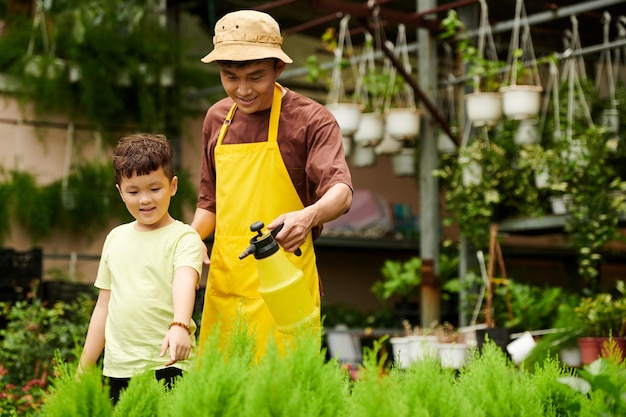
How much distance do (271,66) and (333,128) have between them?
0.24 metres

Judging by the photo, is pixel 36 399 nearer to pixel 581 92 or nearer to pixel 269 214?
pixel 269 214

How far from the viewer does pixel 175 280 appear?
291cm

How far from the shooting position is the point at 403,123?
9352mm

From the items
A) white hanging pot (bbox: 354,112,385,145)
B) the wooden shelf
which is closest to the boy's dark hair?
white hanging pot (bbox: 354,112,385,145)

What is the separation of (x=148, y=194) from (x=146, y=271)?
20 cm

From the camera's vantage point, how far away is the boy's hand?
271cm

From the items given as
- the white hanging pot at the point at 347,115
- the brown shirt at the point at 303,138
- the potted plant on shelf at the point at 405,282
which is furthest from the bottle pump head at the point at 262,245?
the potted plant on shelf at the point at 405,282

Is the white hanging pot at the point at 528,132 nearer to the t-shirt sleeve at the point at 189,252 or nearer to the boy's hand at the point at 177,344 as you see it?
the t-shirt sleeve at the point at 189,252

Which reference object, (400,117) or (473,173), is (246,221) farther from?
(400,117)

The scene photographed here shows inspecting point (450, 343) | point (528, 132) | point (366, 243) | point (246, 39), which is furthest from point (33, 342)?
point (366, 243)

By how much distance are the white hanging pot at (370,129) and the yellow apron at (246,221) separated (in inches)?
252

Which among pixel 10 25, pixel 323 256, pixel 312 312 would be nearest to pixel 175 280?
pixel 312 312

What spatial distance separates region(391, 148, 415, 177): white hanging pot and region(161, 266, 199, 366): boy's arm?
24.4 ft

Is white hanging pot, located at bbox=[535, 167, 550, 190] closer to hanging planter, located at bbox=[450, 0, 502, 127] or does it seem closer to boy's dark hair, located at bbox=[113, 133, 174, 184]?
hanging planter, located at bbox=[450, 0, 502, 127]
